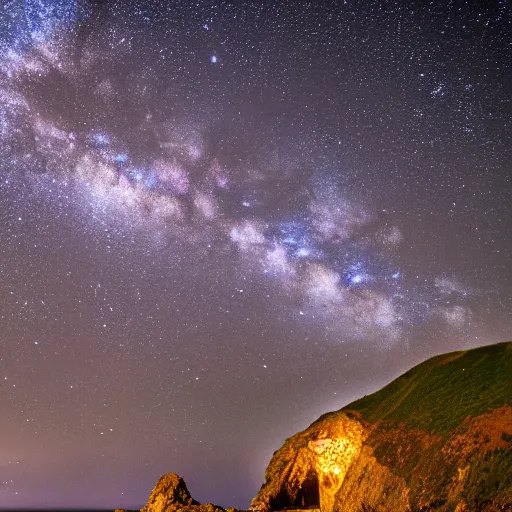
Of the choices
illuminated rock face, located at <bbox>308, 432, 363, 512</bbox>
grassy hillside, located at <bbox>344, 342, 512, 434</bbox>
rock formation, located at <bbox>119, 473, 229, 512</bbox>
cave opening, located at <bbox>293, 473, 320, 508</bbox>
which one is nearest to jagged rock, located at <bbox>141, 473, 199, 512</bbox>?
rock formation, located at <bbox>119, 473, 229, 512</bbox>

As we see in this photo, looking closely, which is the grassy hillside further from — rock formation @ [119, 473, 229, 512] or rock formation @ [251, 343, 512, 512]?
rock formation @ [119, 473, 229, 512]

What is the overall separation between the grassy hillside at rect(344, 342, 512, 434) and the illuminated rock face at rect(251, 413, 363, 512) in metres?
3.45

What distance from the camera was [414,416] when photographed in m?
44.3

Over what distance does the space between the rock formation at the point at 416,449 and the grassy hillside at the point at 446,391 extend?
0.12 m

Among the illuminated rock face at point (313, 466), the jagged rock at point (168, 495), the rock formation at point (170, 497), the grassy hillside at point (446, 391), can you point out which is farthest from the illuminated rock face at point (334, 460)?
the jagged rock at point (168, 495)

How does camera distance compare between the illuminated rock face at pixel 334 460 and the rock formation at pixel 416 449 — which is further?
the illuminated rock face at pixel 334 460

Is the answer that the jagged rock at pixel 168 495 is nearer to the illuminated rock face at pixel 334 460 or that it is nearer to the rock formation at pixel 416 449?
the rock formation at pixel 416 449

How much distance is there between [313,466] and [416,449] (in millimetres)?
14632

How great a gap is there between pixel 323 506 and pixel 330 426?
735 centimetres

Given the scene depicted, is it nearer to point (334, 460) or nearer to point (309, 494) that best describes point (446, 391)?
point (334, 460)

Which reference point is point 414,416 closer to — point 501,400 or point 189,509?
point 501,400

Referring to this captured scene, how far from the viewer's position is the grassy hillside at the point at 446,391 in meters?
39.1

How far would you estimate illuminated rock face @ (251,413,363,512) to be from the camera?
47.2 meters

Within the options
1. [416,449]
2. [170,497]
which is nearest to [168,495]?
[170,497]
